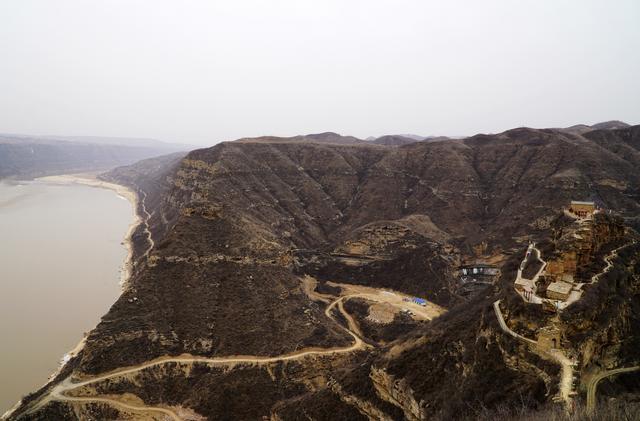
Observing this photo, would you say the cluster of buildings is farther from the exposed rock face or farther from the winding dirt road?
the winding dirt road

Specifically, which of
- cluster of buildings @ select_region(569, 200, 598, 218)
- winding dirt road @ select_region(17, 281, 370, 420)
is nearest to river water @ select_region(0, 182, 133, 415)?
winding dirt road @ select_region(17, 281, 370, 420)

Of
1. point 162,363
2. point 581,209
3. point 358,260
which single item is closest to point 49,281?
point 162,363

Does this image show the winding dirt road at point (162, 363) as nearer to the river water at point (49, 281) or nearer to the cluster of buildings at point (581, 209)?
the river water at point (49, 281)

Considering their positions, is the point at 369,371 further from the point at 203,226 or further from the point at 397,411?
the point at 203,226

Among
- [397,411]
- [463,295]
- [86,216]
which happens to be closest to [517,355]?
[397,411]

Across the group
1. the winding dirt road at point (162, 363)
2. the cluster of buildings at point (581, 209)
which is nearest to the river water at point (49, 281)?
the winding dirt road at point (162, 363)

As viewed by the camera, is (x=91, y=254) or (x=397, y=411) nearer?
(x=397, y=411)

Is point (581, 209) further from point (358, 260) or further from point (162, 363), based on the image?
point (162, 363)
